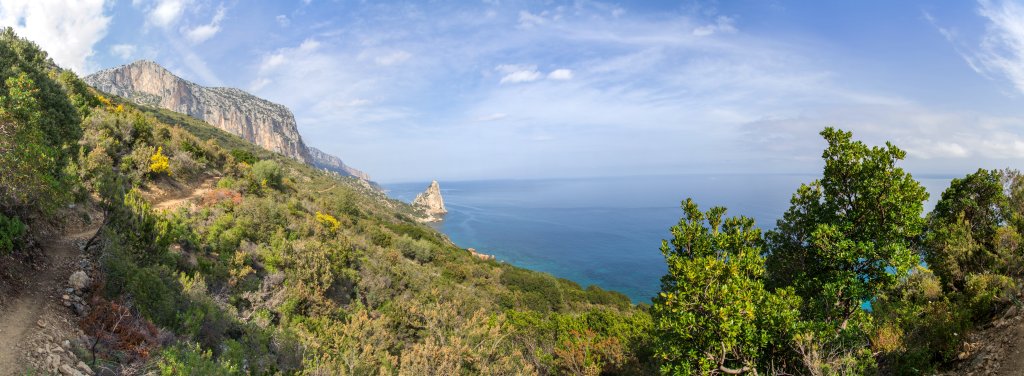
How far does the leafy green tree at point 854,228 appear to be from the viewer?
780 centimetres

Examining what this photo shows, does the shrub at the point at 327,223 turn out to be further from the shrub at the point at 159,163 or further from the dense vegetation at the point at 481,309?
the shrub at the point at 159,163

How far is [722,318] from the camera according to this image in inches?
276

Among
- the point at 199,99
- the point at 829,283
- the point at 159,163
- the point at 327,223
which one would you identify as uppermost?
the point at 199,99

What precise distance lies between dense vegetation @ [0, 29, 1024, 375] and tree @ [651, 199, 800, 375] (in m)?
0.04

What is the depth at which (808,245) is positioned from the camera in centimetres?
958

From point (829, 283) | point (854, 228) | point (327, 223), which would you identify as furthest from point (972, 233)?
point (327, 223)

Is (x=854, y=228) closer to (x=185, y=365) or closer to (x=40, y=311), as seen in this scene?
(x=185, y=365)

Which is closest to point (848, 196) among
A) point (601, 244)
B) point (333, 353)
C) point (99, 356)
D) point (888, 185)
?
point (888, 185)

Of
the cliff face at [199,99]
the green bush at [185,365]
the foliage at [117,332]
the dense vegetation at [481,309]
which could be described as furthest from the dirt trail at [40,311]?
the cliff face at [199,99]

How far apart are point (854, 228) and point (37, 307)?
1461cm

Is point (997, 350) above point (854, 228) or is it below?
below

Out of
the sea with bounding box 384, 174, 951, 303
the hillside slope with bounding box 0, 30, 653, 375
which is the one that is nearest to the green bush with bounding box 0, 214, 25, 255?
the hillside slope with bounding box 0, 30, 653, 375

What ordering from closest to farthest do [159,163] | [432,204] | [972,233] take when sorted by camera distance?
[972,233] < [159,163] < [432,204]

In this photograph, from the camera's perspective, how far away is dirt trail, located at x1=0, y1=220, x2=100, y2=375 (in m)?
5.04
